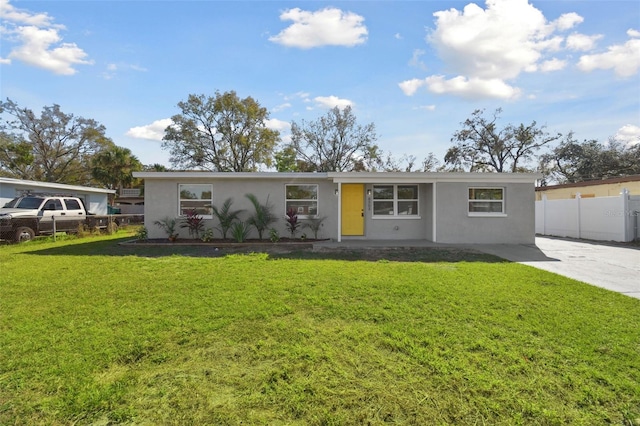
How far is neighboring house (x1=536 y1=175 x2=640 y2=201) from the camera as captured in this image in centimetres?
1606

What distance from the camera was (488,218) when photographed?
1136 cm

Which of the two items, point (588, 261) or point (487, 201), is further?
point (487, 201)

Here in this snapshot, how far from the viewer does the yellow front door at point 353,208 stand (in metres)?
12.0

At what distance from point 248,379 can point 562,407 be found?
248cm

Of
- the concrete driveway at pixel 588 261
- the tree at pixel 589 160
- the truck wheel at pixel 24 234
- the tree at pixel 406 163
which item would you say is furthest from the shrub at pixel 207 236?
the tree at pixel 589 160

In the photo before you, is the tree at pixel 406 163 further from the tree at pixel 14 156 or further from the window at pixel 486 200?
the tree at pixel 14 156

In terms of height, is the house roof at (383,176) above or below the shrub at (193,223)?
above

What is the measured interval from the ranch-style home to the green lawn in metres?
5.58

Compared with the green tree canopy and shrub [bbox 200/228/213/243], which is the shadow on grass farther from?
A: the green tree canopy

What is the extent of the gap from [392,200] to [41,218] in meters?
13.5

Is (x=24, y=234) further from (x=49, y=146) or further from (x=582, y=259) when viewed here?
(x=49, y=146)

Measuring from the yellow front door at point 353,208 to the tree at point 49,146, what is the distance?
107ft

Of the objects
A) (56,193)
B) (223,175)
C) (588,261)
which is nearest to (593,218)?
(588,261)

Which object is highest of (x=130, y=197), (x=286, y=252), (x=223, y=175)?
(x=130, y=197)
